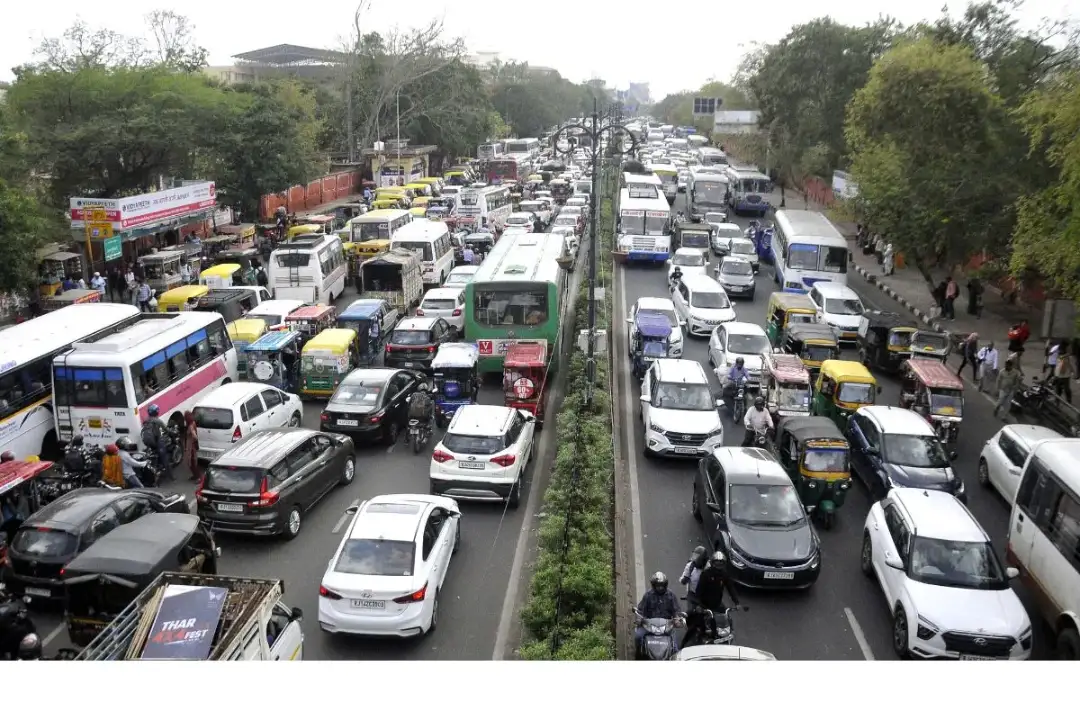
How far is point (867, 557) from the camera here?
38.2 feet

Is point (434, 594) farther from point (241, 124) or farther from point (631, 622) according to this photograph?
point (241, 124)

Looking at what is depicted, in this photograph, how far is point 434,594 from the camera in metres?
9.88

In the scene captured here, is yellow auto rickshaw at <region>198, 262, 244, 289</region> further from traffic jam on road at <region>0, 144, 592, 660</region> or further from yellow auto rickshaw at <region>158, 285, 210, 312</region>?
yellow auto rickshaw at <region>158, 285, 210, 312</region>

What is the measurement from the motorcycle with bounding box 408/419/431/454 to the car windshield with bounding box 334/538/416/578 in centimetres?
608

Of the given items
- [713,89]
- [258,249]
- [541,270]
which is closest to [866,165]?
[541,270]

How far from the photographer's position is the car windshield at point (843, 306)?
24.0 meters

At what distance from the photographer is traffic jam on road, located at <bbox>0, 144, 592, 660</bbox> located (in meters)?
8.92

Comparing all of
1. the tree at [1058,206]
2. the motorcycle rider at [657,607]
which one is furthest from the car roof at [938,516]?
the tree at [1058,206]

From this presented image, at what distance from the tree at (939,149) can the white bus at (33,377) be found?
21.1m

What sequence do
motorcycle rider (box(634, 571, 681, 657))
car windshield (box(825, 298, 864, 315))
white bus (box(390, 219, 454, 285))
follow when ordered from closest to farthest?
motorcycle rider (box(634, 571, 681, 657)) → car windshield (box(825, 298, 864, 315)) → white bus (box(390, 219, 454, 285))

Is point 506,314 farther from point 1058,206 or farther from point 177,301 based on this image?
point 1058,206

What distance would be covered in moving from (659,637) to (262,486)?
5896 mm

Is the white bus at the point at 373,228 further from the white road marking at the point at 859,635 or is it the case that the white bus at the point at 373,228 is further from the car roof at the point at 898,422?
the white road marking at the point at 859,635

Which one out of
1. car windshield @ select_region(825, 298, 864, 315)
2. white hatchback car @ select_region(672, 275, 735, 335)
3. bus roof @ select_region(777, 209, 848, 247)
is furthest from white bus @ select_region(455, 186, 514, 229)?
car windshield @ select_region(825, 298, 864, 315)
